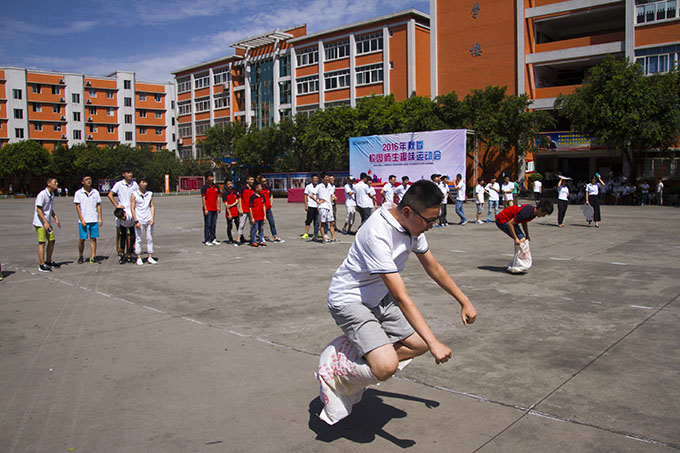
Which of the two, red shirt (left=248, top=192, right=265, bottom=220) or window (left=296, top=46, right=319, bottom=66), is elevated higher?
window (left=296, top=46, right=319, bottom=66)

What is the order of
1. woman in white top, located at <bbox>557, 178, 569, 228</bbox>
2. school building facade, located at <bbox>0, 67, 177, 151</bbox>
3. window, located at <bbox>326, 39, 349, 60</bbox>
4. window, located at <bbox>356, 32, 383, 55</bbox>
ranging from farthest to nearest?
school building facade, located at <bbox>0, 67, 177, 151</bbox>, window, located at <bbox>326, 39, 349, 60</bbox>, window, located at <bbox>356, 32, 383, 55</bbox>, woman in white top, located at <bbox>557, 178, 569, 228</bbox>

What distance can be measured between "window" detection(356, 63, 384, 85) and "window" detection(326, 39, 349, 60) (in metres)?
2.66

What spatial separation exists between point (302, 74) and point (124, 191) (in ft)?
168

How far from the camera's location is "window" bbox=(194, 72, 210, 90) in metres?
74.1

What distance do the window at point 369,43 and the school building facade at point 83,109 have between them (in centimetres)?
4533

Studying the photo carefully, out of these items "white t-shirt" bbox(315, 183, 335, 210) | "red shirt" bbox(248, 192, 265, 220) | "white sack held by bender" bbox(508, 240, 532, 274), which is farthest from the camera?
"white t-shirt" bbox(315, 183, 335, 210)

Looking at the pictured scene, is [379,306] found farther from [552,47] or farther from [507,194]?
[552,47]

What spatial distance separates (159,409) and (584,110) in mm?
31771

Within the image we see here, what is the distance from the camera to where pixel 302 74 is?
5931 cm

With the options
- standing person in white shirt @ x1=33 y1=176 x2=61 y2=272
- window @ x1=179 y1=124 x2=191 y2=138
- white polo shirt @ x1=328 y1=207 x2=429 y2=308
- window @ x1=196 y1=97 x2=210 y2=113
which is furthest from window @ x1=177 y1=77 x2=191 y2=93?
white polo shirt @ x1=328 y1=207 x2=429 y2=308

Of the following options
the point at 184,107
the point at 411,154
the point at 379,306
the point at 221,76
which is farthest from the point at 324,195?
the point at 184,107

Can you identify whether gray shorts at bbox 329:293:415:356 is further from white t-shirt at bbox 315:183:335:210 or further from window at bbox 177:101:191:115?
window at bbox 177:101:191:115

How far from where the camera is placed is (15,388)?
4.29 metres

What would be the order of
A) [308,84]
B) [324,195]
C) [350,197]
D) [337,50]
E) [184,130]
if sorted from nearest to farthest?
[324,195], [350,197], [337,50], [308,84], [184,130]
